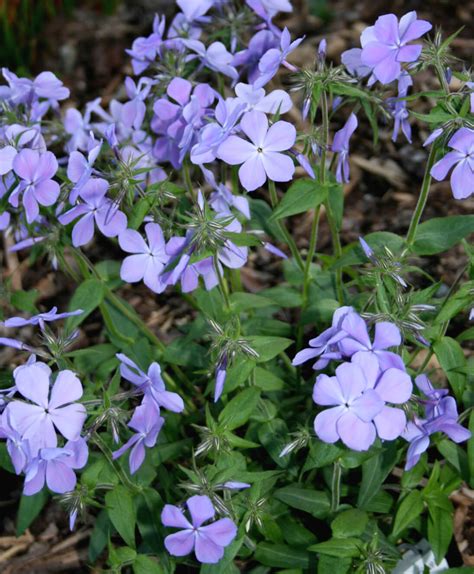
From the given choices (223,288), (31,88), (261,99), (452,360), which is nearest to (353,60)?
(261,99)

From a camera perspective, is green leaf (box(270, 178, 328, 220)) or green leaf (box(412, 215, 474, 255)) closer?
green leaf (box(270, 178, 328, 220))

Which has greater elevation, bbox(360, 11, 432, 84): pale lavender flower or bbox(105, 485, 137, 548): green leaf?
bbox(360, 11, 432, 84): pale lavender flower

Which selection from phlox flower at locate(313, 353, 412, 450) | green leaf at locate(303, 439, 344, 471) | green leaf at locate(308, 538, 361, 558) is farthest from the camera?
green leaf at locate(308, 538, 361, 558)

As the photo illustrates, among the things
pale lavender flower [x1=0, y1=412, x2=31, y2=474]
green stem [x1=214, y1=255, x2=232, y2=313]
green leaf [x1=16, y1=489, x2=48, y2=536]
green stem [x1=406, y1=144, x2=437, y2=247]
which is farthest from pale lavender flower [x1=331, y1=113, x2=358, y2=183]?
green leaf [x1=16, y1=489, x2=48, y2=536]

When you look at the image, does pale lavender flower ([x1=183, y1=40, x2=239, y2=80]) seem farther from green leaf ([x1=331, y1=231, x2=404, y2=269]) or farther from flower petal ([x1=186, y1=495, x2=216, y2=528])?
flower petal ([x1=186, y1=495, x2=216, y2=528])

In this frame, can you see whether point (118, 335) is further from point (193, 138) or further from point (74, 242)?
point (193, 138)

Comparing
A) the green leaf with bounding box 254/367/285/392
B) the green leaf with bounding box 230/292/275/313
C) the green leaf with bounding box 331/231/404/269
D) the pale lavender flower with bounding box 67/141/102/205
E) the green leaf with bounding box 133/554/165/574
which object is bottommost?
the green leaf with bounding box 133/554/165/574

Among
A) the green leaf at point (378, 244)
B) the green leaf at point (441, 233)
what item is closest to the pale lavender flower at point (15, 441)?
the green leaf at point (378, 244)

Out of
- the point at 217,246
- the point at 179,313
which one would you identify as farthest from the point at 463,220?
the point at 179,313

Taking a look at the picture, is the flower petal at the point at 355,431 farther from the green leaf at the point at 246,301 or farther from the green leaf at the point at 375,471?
the green leaf at the point at 246,301
